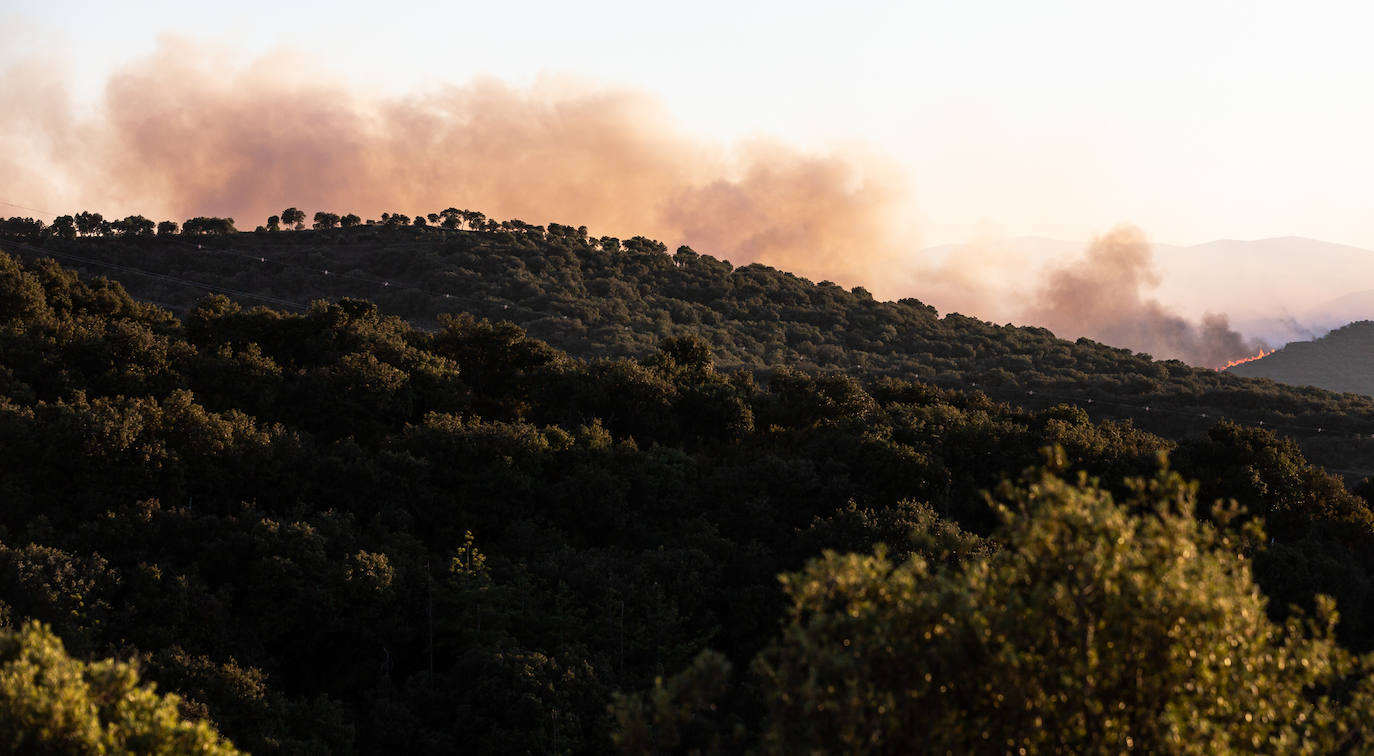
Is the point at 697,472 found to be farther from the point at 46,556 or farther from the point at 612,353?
the point at 612,353

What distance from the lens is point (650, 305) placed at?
151m

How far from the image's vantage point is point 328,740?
3538 centimetres

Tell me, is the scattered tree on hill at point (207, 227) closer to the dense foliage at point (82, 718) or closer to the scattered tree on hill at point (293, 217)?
the scattered tree on hill at point (293, 217)

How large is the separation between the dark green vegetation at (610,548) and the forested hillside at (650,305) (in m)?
47.5

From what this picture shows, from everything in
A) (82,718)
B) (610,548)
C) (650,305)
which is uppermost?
(650,305)

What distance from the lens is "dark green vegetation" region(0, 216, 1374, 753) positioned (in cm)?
1516

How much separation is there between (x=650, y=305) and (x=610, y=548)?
103 m

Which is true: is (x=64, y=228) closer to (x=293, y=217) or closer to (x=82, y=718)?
(x=293, y=217)

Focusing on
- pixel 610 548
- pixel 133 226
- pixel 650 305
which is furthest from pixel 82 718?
pixel 133 226

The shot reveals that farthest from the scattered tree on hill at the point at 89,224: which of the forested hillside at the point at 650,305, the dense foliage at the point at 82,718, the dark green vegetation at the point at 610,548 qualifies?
the dense foliage at the point at 82,718

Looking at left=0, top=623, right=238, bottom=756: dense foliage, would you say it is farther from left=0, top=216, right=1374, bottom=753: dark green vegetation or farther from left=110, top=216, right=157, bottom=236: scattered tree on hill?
left=110, top=216, right=157, bottom=236: scattered tree on hill

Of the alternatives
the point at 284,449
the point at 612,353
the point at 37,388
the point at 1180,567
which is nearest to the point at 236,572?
the point at 284,449

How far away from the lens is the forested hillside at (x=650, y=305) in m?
113

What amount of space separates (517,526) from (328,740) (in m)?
17.0
